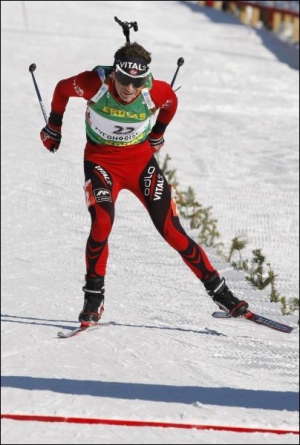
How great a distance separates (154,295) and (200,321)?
3.37 feet

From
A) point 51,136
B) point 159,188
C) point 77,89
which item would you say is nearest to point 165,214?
point 159,188

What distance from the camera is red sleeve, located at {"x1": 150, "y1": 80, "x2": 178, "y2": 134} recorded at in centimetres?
546

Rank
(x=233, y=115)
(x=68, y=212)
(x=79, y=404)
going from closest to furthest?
(x=79, y=404)
(x=68, y=212)
(x=233, y=115)

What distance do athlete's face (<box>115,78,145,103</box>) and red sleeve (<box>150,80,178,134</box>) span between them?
112 millimetres

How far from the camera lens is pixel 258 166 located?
1483 cm

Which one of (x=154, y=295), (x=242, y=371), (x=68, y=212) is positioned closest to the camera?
(x=242, y=371)

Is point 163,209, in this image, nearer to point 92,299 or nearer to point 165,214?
point 165,214

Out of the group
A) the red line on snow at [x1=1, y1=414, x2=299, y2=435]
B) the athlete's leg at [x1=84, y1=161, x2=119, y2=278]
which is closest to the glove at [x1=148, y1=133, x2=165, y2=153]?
the athlete's leg at [x1=84, y1=161, x2=119, y2=278]

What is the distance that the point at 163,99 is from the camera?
5.52 metres

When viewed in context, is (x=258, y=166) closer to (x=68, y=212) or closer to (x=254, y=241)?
(x=254, y=241)

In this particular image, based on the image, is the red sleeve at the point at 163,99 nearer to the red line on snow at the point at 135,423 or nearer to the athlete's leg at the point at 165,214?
the athlete's leg at the point at 165,214

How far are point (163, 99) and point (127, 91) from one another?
0.46m

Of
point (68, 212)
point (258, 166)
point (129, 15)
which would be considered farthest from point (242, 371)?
point (129, 15)

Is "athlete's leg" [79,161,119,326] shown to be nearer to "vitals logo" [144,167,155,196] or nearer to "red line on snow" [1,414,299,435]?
"vitals logo" [144,167,155,196]
